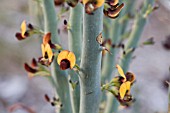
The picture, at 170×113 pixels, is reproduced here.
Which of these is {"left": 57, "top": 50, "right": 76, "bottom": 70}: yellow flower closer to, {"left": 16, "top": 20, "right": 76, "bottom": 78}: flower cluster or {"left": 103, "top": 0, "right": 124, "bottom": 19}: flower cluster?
{"left": 16, "top": 20, "right": 76, "bottom": 78}: flower cluster

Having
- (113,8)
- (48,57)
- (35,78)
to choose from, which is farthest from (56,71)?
(35,78)

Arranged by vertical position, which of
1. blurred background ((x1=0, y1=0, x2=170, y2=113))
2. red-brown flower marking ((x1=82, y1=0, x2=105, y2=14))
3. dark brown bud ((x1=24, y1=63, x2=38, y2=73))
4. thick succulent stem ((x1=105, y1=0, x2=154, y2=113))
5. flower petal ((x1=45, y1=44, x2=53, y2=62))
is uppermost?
blurred background ((x1=0, y1=0, x2=170, y2=113))

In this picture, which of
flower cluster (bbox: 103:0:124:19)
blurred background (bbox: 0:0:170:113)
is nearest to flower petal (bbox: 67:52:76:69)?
flower cluster (bbox: 103:0:124:19)

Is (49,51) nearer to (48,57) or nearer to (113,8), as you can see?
(48,57)

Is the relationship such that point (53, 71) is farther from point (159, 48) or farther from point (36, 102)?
point (159, 48)

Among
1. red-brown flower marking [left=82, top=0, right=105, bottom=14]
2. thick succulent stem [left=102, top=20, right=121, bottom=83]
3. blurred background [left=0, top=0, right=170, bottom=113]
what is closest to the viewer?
red-brown flower marking [left=82, top=0, right=105, bottom=14]

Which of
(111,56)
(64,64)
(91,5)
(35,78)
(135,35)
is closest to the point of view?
(91,5)
